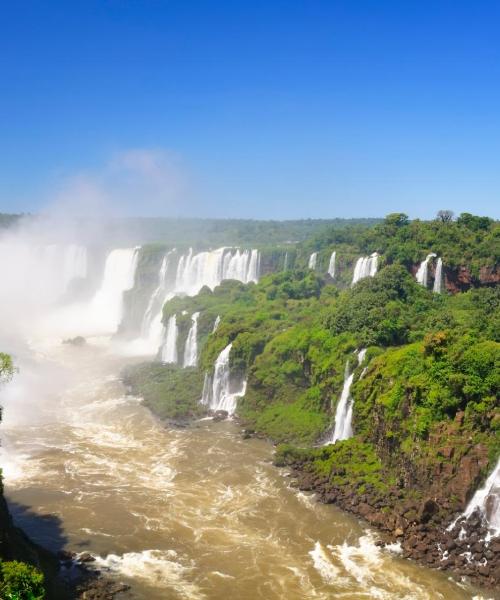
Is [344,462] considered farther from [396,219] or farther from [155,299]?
[155,299]

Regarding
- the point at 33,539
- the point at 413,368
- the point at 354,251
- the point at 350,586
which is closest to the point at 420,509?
the point at 350,586

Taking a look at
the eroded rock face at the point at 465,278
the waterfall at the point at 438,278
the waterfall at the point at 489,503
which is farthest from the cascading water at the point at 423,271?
the waterfall at the point at 489,503

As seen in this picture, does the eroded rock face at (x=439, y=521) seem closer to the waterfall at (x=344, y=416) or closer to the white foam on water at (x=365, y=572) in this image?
the white foam on water at (x=365, y=572)

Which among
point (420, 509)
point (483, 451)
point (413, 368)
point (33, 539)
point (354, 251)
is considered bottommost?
point (33, 539)

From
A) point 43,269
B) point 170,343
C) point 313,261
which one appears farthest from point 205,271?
point 43,269

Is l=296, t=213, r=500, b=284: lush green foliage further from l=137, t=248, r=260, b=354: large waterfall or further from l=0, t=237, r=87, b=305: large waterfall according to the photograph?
l=0, t=237, r=87, b=305: large waterfall

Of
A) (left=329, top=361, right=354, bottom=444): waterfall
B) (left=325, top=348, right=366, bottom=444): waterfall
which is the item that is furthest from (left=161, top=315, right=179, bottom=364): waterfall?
(left=329, top=361, right=354, bottom=444): waterfall

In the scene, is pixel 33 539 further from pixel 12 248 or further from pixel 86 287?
pixel 12 248
